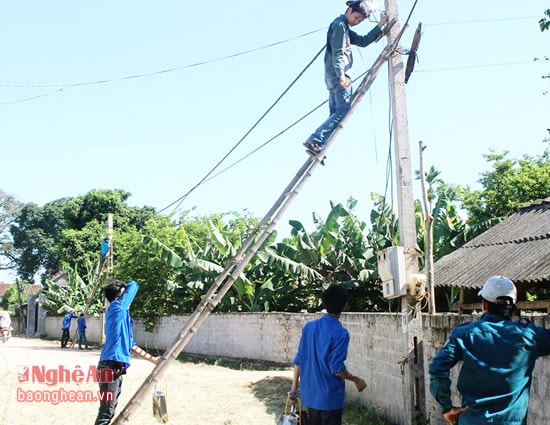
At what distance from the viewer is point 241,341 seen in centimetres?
1872

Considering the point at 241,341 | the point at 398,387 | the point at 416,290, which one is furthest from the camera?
the point at 241,341

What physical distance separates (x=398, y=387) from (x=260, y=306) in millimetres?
12435

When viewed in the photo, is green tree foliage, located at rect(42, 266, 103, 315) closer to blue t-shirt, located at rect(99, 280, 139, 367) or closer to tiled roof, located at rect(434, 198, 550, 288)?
tiled roof, located at rect(434, 198, 550, 288)

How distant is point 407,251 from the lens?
641cm

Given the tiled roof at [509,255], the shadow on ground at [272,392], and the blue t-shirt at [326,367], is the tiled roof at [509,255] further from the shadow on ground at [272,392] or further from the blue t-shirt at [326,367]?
the blue t-shirt at [326,367]

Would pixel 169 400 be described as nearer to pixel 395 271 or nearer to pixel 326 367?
pixel 395 271

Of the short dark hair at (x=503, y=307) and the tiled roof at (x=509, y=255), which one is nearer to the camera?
the short dark hair at (x=503, y=307)

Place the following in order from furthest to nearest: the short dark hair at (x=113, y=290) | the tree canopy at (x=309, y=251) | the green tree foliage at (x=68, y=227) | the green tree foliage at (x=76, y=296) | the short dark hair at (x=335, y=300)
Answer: the green tree foliage at (x=68, y=227) < the green tree foliage at (x=76, y=296) < the tree canopy at (x=309, y=251) < the short dark hair at (x=113, y=290) < the short dark hair at (x=335, y=300)

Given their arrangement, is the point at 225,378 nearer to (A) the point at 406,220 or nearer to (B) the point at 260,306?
(B) the point at 260,306

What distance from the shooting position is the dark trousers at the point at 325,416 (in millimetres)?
4484

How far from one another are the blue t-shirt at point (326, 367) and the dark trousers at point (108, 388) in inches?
89.7

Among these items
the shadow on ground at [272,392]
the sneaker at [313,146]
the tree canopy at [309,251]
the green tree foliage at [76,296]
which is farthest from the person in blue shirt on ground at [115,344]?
the green tree foliage at [76,296]

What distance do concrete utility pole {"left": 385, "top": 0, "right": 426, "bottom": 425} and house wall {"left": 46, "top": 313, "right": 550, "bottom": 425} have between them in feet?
0.31

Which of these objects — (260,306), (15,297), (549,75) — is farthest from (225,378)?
(15,297)
